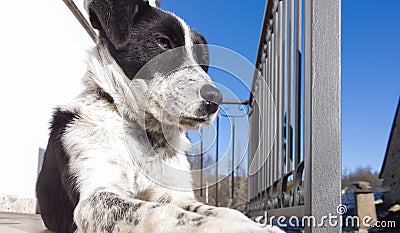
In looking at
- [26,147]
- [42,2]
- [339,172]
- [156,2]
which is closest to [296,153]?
[339,172]

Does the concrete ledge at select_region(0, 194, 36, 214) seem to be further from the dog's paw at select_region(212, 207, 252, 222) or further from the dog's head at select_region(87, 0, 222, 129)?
the dog's paw at select_region(212, 207, 252, 222)

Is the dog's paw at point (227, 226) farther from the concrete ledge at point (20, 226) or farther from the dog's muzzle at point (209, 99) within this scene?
the concrete ledge at point (20, 226)

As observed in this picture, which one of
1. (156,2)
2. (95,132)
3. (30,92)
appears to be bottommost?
(95,132)

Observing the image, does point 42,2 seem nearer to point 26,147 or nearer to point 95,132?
point 26,147

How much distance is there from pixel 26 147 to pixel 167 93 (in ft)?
5.46

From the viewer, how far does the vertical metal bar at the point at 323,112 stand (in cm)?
88

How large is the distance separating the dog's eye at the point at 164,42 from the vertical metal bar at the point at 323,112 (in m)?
0.54

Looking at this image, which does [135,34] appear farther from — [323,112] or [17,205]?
[17,205]

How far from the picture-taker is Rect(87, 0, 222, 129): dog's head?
1254 millimetres

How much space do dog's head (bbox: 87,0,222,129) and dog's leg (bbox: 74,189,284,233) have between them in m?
0.34

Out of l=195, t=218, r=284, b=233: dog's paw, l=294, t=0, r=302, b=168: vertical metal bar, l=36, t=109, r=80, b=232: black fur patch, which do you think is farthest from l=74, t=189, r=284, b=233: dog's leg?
l=294, t=0, r=302, b=168: vertical metal bar

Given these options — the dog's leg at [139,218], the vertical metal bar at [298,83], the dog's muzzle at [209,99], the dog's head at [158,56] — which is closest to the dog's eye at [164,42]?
the dog's head at [158,56]

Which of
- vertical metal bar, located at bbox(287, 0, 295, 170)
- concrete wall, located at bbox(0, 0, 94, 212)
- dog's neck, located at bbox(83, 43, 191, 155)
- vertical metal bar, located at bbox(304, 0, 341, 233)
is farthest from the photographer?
concrete wall, located at bbox(0, 0, 94, 212)

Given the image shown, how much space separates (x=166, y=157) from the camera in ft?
4.42
